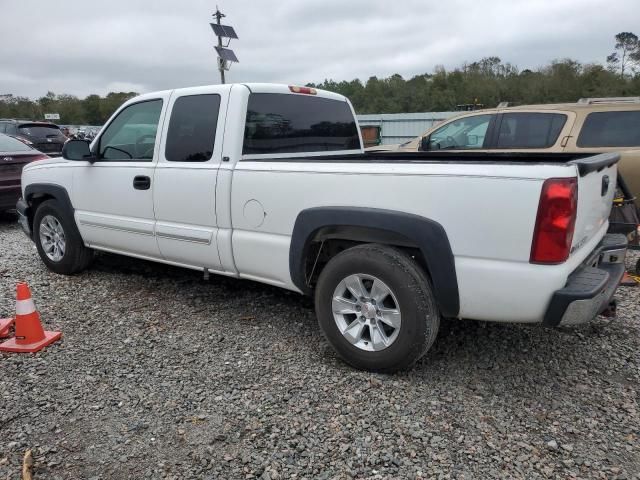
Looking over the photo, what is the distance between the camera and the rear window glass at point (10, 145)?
27.8ft

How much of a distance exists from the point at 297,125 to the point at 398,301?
195cm

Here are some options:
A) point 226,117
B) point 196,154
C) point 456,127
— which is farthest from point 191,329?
point 456,127

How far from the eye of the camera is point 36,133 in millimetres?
14969

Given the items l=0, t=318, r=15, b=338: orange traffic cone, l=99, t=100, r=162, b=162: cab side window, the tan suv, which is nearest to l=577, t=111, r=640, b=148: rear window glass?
the tan suv

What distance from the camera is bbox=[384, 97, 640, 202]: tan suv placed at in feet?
20.1

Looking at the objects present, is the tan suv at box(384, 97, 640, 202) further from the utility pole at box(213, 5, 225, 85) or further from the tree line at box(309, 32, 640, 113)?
the tree line at box(309, 32, 640, 113)

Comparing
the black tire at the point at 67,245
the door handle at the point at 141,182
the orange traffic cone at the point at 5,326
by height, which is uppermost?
the door handle at the point at 141,182

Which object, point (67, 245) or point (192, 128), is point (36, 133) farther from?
point (192, 128)

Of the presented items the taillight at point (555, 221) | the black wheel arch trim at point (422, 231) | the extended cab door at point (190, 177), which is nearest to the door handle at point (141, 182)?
the extended cab door at point (190, 177)

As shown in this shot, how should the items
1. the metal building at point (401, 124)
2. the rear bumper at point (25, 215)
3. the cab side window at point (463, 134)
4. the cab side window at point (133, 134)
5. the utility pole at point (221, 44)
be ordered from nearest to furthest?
1. the cab side window at point (133, 134)
2. the rear bumper at point (25, 215)
3. the cab side window at point (463, 134)
4. the utility pole at point (221, 44)
5. the metal building at point (401, 124)

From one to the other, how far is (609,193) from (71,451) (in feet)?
11.7

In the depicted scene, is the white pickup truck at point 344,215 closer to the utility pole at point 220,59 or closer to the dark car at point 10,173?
the dark car at point 10,173

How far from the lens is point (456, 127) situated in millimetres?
7344

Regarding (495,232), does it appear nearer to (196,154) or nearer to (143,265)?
(196,154)
